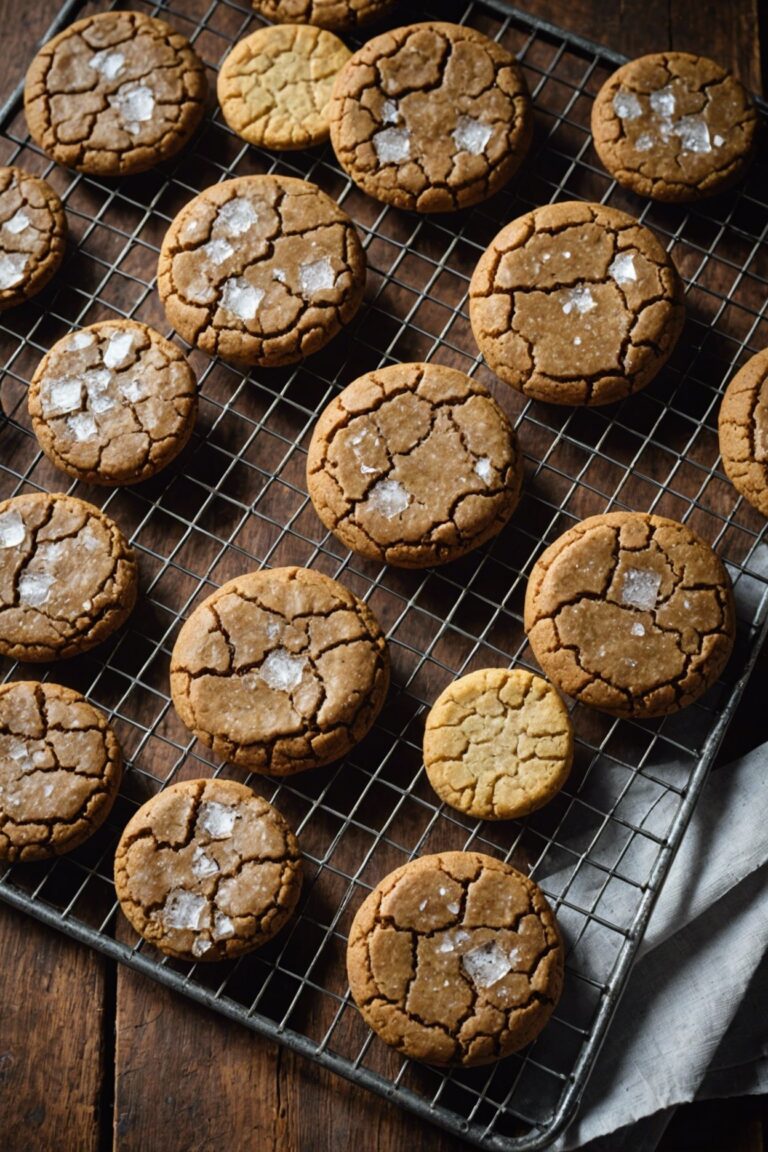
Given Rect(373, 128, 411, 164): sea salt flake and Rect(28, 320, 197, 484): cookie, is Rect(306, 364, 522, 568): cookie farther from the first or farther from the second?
Rect(373, 128, 411, 164): sea salt flake

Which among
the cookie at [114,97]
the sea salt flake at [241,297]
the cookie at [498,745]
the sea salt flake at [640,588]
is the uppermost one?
the cookie at [114,97]

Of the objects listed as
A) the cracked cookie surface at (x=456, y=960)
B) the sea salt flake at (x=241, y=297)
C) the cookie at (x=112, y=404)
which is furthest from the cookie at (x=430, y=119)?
the cracked cookie surface at (x=456, y=960)

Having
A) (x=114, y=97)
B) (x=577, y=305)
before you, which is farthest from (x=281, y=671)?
(x=114, y=97)

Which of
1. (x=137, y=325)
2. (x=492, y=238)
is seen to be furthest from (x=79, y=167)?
(x=492, y=238)

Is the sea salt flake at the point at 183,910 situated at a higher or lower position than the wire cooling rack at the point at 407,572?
lower

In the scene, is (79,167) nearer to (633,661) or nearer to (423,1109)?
(633,661)

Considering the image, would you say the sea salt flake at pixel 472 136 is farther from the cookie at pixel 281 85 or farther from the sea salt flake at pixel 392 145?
the cookie at pixel 281 85
